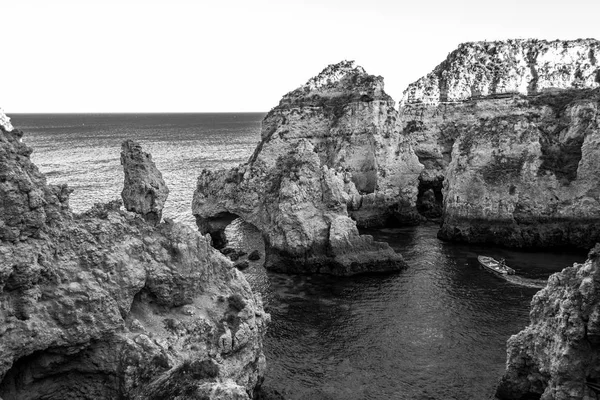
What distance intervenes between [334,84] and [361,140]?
34.8ft

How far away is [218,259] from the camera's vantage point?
77.1 ft

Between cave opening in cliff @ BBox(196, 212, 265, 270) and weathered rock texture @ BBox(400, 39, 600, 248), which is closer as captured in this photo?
cave opening in cliff @ BBox(196, 212, 265, 270)

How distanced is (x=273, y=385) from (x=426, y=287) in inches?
731

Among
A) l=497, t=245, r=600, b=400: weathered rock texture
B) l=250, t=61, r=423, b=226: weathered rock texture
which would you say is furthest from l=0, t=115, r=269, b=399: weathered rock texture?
l=250, t=61, r=423, b=226: weathered rock texture

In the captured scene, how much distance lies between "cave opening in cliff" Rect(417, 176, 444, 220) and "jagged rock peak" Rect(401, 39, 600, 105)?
60.9 ft

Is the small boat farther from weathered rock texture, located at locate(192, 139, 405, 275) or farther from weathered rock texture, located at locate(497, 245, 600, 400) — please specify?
weathered rock texture, located at locate(497, 245, 600, 400)

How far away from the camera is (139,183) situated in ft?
108

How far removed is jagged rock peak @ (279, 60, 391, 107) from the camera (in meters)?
67.4

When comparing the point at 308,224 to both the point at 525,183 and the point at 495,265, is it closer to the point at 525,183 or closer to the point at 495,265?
A: the point at 495,265

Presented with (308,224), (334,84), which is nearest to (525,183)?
(308,224)

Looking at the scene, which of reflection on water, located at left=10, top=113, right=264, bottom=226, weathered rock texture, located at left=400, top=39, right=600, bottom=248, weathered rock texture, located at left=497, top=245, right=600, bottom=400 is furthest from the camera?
reflection on water, located at left=10, top=113, right=264, bottom=226

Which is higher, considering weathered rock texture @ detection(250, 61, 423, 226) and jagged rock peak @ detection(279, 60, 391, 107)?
jagged rock peak @ detection(279, 60, 391, 107)

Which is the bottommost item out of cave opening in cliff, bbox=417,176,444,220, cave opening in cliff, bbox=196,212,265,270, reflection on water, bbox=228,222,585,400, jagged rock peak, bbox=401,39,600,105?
reflection on water, bbox=228,222,585,400

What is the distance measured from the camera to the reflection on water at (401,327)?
26.0 meters
